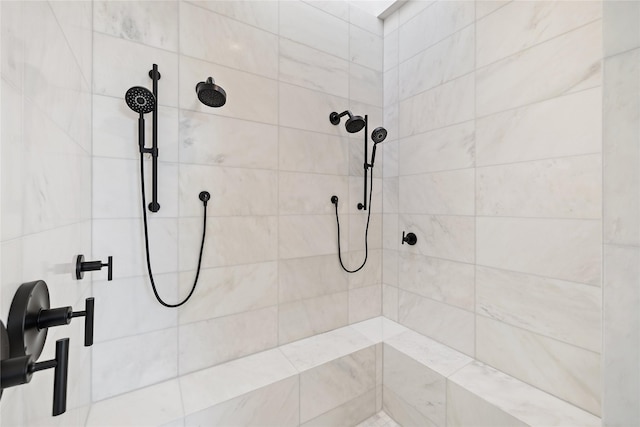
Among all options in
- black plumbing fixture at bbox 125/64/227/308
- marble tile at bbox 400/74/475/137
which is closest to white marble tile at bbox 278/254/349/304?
black plumbing fixture at bbox 125/64/227/308

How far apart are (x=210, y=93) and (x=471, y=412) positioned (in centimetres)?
191

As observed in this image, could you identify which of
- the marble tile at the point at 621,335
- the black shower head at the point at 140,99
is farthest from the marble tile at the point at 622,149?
the black shower head at the point at 140,99

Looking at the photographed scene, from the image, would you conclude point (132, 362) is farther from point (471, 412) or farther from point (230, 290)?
point (471, 412)

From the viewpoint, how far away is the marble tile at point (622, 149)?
19.4 inches

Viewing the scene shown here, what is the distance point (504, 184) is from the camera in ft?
4.60

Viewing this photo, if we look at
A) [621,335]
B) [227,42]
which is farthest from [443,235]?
[227,42]

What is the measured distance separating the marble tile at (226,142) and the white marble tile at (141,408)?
3.68 ft

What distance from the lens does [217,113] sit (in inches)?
57.3

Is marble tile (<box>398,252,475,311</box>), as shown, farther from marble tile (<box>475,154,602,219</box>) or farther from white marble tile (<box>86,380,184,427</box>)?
white marble tile (<box>86,380,184,427</box>)

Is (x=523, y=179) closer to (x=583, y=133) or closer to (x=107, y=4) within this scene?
(x=583, y=133)

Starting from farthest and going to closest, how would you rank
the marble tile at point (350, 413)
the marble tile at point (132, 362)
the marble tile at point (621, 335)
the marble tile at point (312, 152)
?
1. the marble tile at point (312, 152)
2. the marble tile at point (350, 413)
3. the marble tile at point (132, 362)
4. the marble tile at point (621, 335)

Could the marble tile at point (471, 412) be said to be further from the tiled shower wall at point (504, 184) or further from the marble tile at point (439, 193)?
the marble tile at point (439, 193)

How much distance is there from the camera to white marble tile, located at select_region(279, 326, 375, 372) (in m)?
1.53

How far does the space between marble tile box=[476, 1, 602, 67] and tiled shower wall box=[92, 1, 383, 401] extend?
2.53ft
